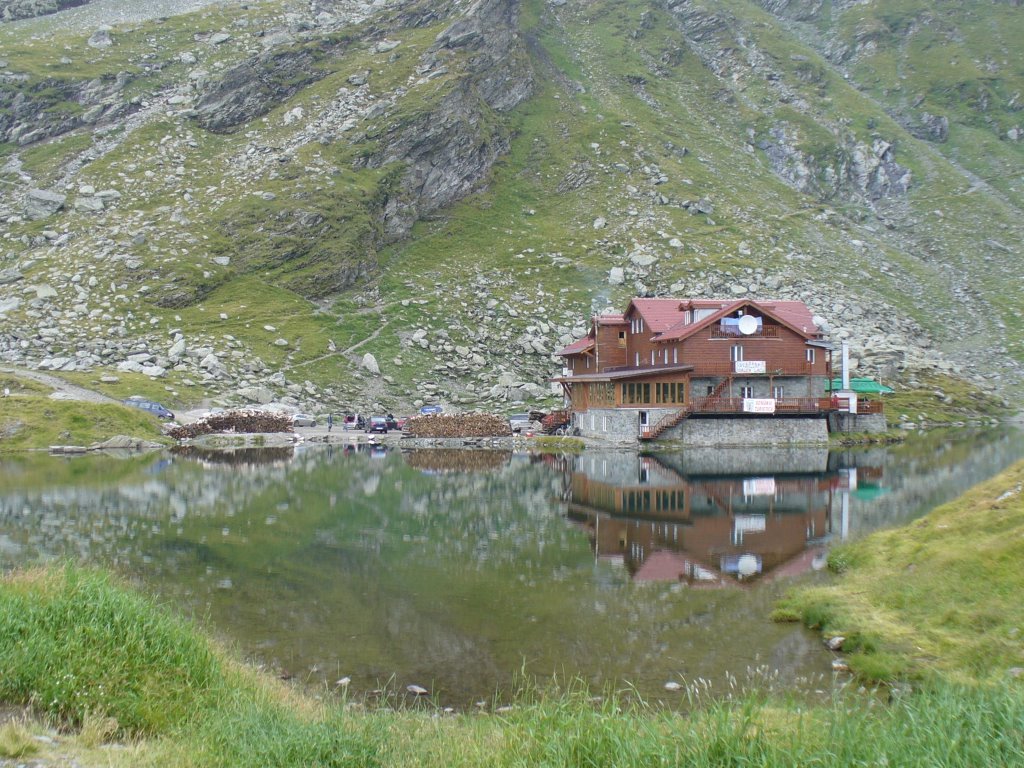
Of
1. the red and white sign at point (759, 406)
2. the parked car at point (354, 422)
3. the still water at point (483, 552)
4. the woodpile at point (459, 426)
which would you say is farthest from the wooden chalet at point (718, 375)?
the parked car at point (354, 422)

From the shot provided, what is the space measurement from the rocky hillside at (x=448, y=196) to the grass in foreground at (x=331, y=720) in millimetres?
73370

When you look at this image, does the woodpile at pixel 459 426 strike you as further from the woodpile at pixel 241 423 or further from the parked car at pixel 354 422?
the woodpile at pixel 241 423

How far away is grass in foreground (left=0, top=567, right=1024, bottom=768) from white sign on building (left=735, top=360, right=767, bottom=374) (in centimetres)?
5833

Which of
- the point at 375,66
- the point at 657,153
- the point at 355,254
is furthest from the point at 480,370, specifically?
the point at 375,66

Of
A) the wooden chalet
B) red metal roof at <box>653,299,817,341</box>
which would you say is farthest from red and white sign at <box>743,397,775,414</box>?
red metal roof at <box>653,299,817,341</box>

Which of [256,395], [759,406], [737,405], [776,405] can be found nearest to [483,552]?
[737,405]

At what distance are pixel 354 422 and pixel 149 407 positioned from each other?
20292 mm

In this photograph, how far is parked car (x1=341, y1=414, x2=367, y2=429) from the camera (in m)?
84.6

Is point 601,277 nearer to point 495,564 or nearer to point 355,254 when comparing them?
point 355,254

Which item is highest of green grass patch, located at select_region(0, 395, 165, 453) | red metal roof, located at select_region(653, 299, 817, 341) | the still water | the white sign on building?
red metal roof, located at select_region(653, 299, 817, 341)

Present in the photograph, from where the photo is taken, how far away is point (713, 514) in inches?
1378

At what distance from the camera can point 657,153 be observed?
142m

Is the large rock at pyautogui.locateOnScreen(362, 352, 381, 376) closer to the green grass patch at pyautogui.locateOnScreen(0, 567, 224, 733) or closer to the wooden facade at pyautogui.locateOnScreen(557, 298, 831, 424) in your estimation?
the wooden facade at pyautogui.locateOnScreen(557, 298, 831, 424)

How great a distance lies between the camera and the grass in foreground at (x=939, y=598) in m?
14.8
